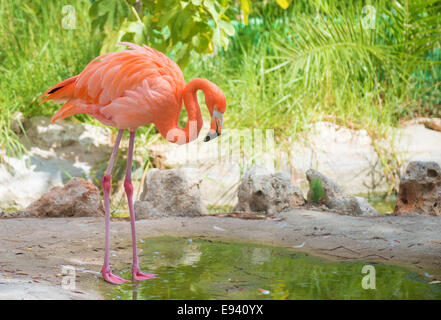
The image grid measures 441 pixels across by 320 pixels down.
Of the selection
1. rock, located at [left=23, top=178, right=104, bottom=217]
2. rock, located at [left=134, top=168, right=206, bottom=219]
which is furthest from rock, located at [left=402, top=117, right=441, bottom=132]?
rock, located at [left=23, top=178, right=104, bottom=217]

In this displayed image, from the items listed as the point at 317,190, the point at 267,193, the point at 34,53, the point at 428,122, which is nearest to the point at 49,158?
the point at 34,53

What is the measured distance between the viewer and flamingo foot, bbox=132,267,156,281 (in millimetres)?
3020

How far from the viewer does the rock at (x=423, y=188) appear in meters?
4.40

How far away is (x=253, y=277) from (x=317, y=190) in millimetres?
1841

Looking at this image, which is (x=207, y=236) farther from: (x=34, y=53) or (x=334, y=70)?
(x=34, y=53)

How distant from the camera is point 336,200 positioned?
4.69 metres

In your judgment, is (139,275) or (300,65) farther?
(300,65)

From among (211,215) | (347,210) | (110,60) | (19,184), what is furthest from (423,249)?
(19,184)

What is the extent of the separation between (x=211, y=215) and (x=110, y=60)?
5.44 ft

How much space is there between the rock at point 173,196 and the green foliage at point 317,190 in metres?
0.92

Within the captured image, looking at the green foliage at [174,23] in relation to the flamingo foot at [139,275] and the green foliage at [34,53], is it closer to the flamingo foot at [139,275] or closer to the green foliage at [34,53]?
the green foliage at [34,53]

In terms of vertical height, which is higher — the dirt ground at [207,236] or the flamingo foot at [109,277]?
the dirt ground at [207,236]

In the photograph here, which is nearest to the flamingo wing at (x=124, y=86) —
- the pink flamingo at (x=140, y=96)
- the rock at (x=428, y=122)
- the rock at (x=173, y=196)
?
the pink flamingo at (x=140, y=96)

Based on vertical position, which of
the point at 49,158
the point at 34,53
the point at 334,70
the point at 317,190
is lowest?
the point at 317,190
